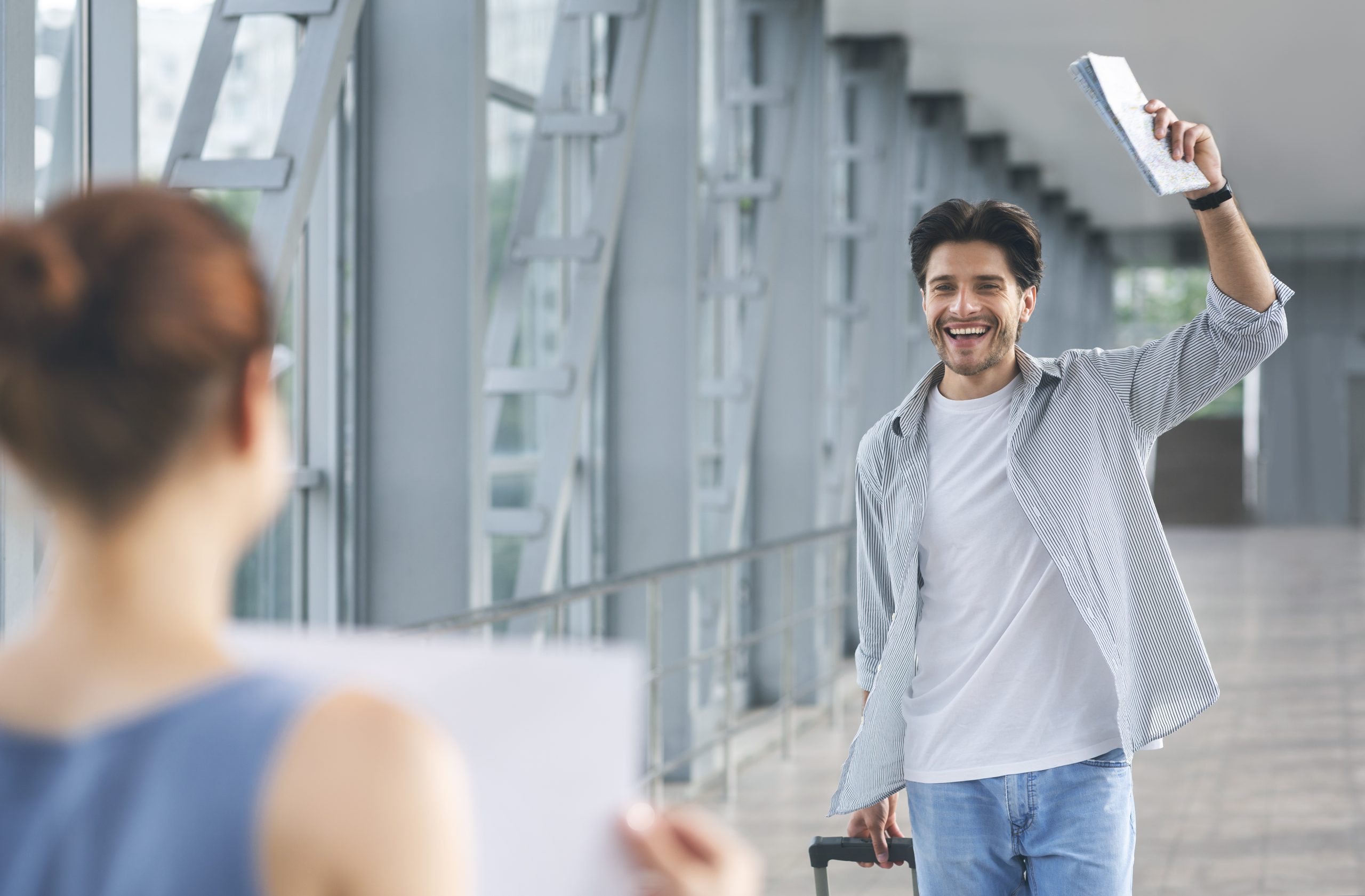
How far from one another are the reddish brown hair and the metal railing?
1.34m

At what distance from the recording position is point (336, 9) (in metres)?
1.81

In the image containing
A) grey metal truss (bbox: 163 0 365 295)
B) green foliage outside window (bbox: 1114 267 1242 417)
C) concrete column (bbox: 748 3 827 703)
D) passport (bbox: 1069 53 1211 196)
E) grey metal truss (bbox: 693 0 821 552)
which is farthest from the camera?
green foliage outside window (bbox: 1114 267 1242 417)

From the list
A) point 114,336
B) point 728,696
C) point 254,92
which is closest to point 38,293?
point 114,336

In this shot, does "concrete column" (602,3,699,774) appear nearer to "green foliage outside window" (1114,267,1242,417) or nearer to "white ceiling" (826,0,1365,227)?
"white ceiling" (826,0,1365,227)

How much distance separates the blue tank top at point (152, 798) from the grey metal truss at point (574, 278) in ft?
6.61

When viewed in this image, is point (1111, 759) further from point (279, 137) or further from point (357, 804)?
point (279, 137)

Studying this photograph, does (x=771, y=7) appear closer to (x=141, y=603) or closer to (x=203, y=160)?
(x=203, y=160)

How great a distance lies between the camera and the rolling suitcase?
1.14 m

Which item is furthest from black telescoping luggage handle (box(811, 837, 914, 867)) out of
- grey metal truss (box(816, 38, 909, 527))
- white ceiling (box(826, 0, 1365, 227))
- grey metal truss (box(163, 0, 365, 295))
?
white ceiling (box(826, 0, 1365, 227))

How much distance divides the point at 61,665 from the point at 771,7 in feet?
13.4

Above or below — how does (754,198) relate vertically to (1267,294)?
above

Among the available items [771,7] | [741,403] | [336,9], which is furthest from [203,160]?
[771,7]

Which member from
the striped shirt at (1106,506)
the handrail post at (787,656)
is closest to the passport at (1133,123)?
the striped shirt at (1106,506)

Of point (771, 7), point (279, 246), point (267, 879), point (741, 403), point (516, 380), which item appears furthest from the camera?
point (771, 7)
